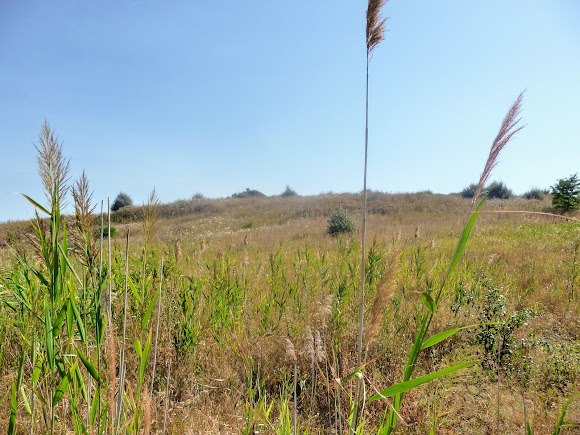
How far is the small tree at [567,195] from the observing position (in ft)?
55.9

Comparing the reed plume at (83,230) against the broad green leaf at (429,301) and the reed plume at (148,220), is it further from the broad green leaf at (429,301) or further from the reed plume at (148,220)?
the broad green leaf at (429,301)

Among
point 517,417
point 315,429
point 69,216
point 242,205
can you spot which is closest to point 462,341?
point 517,417

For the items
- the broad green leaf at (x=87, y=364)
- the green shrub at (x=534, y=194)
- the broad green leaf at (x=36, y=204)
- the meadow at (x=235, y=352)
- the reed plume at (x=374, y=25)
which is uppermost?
the green shrub at (x=534, y=194)

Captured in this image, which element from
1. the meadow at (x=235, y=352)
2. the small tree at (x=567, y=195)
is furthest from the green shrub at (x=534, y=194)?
the meadow at (x=235, y=352)

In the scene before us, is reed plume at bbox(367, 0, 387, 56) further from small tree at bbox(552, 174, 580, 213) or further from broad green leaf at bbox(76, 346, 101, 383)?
small tree at bbox(552, 174, 580, 213)

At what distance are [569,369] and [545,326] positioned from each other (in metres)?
1.10

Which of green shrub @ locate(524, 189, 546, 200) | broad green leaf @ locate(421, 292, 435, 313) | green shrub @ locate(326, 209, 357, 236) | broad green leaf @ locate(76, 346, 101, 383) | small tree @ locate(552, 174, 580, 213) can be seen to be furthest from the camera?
green shrub @ locate(524, 189, 546, 200)

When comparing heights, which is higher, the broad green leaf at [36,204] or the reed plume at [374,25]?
the reed plume at [374,25]

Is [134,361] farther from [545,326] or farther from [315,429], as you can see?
[545,326]

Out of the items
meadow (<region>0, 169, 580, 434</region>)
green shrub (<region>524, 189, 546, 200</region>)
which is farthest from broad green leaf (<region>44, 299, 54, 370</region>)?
green shrub (<region>524, 189, 546, 200</region>)

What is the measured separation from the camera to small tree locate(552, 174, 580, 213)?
55.9ft

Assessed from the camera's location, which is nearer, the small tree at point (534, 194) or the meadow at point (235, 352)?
the meadow at point (235, 352)

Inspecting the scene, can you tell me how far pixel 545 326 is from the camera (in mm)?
3482

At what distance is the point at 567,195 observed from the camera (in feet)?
57.3
